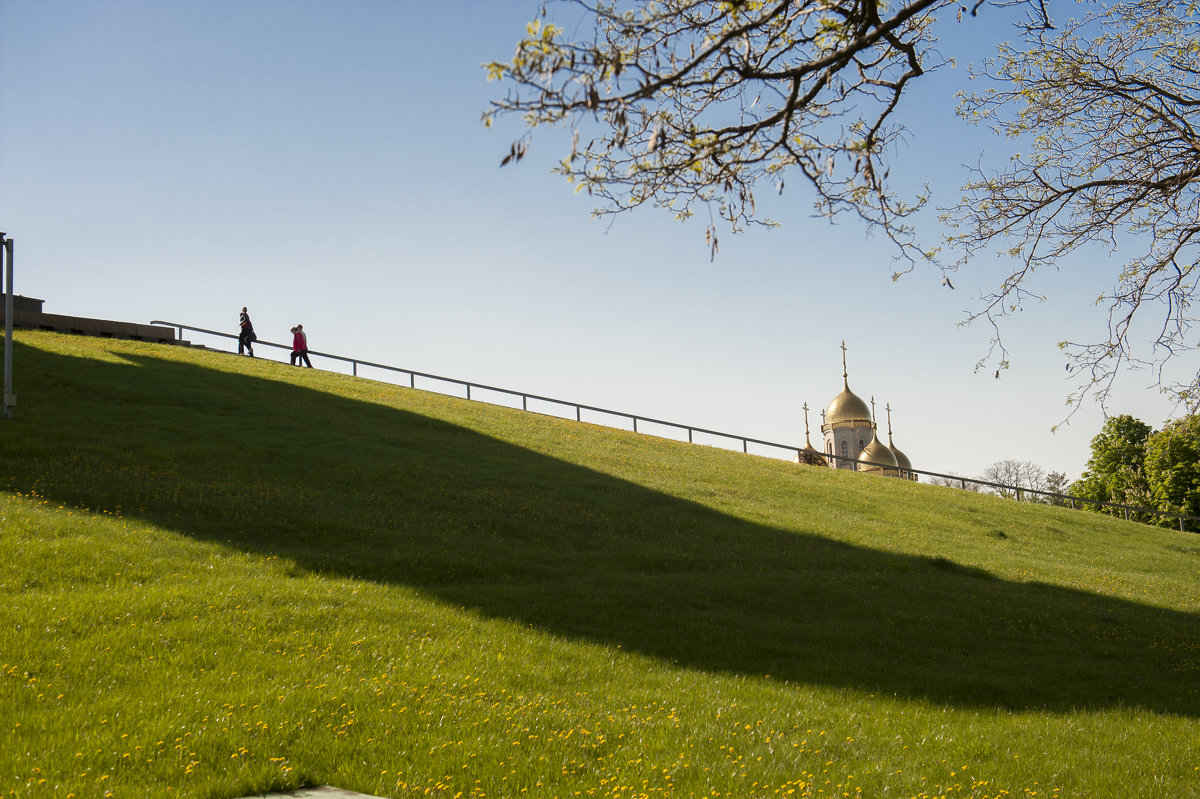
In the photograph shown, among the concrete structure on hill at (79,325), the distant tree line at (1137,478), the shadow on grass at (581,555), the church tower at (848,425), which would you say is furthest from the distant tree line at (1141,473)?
the concrete structure on hill at (79,325)

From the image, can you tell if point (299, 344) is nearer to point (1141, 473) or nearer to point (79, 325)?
point (79, 325)

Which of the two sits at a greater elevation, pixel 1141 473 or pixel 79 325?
pixel 79 325

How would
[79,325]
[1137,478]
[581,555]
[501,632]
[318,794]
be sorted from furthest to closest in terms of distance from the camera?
[1137,478] < [79,325] < [581,555] < [501,632] < [318,794]

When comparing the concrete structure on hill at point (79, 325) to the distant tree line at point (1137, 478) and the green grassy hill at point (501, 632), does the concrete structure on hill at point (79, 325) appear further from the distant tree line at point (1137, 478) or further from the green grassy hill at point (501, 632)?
the distant tree line at point (1137, 478)

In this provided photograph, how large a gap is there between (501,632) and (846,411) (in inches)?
3541

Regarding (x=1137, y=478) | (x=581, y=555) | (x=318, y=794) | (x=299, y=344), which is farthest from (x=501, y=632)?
(x=1137, y=478)

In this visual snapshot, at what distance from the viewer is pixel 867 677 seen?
10.9 metres

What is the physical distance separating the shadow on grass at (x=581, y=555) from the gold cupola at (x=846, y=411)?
74.3 m

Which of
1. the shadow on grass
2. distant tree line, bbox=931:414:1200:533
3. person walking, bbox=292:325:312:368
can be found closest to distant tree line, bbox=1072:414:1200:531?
distant tree line, bbox=931:414:1200:533

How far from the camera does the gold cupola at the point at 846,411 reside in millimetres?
94562

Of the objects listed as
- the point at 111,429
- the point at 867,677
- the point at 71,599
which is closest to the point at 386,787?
the point at 71,599

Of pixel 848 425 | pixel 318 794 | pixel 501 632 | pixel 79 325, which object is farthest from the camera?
pixel 848 425

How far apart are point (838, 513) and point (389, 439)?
15.7m

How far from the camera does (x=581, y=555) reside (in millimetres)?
17281
